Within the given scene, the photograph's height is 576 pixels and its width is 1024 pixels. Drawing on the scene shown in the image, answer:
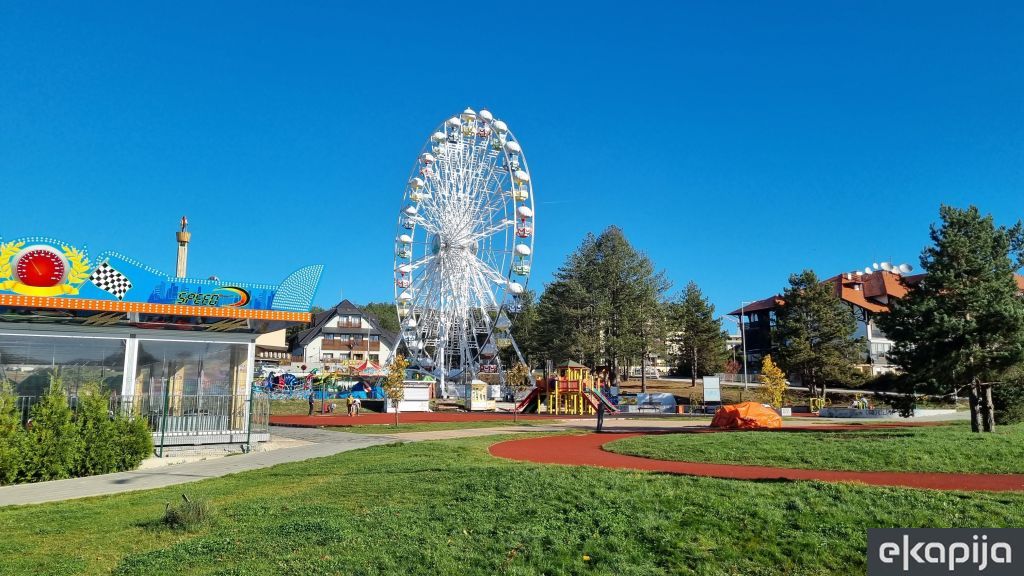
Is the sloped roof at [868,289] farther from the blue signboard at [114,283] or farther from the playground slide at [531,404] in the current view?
the blue signboard at [114,283]

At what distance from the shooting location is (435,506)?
30.9 feet

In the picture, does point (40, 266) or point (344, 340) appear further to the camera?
→ point (344, 340)

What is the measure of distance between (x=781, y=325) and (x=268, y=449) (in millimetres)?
51929

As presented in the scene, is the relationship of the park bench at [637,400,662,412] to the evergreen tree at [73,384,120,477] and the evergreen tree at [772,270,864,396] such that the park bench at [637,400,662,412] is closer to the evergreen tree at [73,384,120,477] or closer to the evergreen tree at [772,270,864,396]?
the evergreen tree at [772,270,864,396]

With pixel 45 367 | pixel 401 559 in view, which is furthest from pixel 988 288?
pixel 45 367

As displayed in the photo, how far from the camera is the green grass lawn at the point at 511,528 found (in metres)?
6.88

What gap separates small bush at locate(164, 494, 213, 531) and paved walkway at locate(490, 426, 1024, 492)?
784 cm

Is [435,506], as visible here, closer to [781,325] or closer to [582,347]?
[582,347]

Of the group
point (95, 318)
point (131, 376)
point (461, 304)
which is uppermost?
point (461, 304)

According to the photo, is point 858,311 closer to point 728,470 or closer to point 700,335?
point 700,335

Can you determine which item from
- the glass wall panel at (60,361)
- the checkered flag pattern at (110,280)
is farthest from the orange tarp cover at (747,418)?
the checkered flag pattern at (110,280)

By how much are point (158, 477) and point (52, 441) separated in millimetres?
2553

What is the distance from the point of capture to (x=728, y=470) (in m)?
14.1

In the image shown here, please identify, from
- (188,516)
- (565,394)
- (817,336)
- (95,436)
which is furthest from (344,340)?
(188,516)
